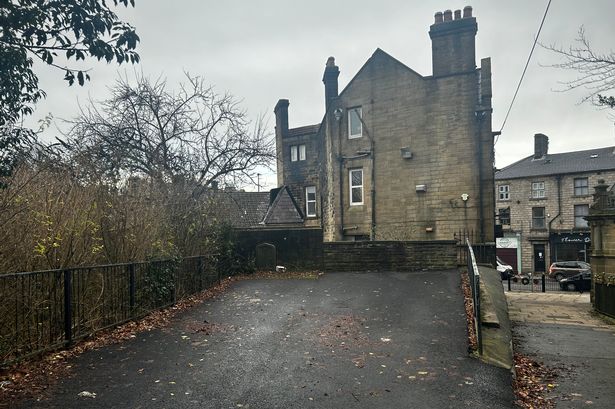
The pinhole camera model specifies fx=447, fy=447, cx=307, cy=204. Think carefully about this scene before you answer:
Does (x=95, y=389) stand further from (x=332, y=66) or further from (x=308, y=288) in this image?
(x=332, y=66)

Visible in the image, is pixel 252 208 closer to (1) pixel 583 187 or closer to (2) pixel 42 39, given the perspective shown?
(2) pixel 42 39

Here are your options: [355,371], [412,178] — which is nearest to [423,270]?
[412,178]

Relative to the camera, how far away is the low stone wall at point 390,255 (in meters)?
15.9

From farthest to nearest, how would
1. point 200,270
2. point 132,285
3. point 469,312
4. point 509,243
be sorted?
point 509,243 < point 200,270 < point 469,312 < point 132,285

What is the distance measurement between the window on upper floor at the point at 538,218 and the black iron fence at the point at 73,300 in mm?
41044

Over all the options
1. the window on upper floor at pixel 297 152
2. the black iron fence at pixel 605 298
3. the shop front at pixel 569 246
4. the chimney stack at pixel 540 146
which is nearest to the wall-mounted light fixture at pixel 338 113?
the window on upper floor at pixel 297 152

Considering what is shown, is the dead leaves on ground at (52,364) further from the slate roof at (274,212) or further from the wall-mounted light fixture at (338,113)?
the wall-mounted light fixture at (338,113)

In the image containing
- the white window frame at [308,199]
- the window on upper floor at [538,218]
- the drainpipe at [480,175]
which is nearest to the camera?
the drainpipe at [480,175]

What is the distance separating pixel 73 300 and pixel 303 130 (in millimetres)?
24313

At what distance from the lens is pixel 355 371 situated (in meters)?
5.91

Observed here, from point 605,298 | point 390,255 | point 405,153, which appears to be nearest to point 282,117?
point 405,153

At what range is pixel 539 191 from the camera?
43.7 m

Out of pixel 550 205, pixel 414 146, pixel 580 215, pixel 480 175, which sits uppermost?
pixel 414 146

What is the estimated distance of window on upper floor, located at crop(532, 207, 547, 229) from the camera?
43.2 m
